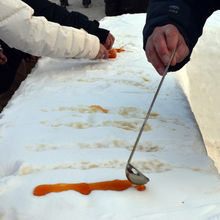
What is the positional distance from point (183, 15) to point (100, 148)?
474mm

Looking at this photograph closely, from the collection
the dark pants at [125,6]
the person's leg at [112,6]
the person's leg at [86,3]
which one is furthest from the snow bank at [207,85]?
the person's leg at [86,3]

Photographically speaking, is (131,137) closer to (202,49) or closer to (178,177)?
(178,177)

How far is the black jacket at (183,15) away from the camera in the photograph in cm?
77

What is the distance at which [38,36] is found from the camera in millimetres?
1040

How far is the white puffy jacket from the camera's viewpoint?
0.95m

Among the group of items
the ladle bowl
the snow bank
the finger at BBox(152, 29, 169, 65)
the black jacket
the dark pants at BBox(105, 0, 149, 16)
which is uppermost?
the black jacket

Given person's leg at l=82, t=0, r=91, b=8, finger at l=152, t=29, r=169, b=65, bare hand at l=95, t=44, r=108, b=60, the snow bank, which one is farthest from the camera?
person's leg at l=82, t=0, r=91, b=8

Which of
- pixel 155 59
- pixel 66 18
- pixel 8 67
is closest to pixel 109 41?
pixel 66 18

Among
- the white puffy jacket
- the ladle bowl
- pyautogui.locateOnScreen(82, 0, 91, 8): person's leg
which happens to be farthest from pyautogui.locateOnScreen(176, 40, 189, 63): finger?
pyautogui.locateOnScreen(82, 0, 91, 8): person's leg

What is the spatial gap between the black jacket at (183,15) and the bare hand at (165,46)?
30 mm

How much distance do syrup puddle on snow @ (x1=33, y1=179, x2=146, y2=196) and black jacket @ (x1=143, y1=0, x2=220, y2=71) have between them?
0.41 metres

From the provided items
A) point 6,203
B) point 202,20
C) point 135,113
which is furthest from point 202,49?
point 6,203

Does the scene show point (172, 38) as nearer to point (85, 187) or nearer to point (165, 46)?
point (165, 46)

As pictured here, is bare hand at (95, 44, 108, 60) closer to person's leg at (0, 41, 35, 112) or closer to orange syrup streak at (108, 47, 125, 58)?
orange syrup streak at (108, 47, 125, 58)
